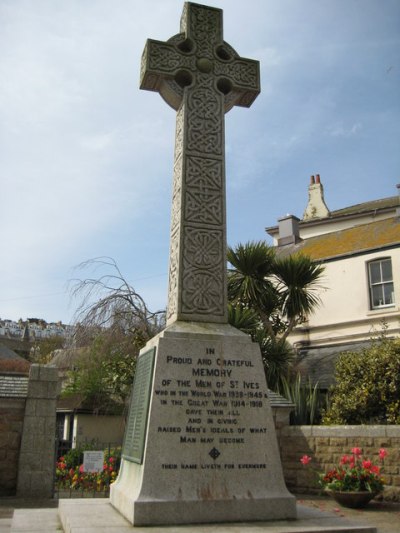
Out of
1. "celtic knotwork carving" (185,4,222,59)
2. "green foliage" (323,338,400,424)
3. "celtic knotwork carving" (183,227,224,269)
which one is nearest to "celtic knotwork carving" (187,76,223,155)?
"celtic knotwork carving" (185,4,222,59)

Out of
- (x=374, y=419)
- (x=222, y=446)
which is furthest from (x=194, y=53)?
(x=374, y=419)

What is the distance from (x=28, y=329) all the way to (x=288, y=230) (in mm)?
53617

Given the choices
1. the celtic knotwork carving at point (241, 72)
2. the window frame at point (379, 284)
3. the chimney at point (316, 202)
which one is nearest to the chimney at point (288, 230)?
the window frame at point (379, 284)

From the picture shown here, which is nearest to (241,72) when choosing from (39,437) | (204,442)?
(204,442)

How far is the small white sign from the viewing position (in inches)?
388

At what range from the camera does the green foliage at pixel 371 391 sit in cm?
1059

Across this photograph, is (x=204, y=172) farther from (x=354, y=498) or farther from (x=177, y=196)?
(x=354, y=498)

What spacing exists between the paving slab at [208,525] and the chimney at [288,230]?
1943 centimetres

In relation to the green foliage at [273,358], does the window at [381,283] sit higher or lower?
higher

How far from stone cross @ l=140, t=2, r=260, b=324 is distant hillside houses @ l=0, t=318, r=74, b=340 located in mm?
60017

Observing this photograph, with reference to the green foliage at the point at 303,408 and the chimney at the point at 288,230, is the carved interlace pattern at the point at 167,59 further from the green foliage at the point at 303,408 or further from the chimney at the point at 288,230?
the chimney at the point at 288,230

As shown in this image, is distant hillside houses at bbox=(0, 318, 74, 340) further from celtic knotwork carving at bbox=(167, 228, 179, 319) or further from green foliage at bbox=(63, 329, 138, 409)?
celtic knotwork carving at bbox=(167, 228, 179, 319)

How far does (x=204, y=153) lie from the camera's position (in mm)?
6625

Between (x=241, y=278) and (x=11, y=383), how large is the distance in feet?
26.3
